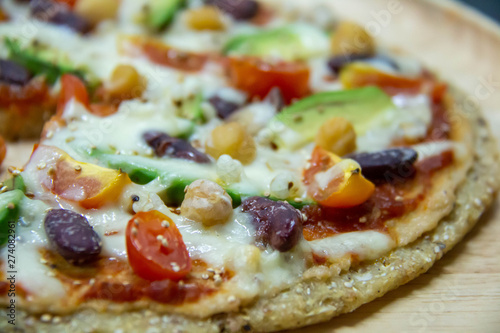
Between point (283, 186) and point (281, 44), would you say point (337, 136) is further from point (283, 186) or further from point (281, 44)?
point (281, 44)

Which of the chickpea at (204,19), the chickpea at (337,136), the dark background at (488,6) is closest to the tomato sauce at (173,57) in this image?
the chickpea at (204,19)

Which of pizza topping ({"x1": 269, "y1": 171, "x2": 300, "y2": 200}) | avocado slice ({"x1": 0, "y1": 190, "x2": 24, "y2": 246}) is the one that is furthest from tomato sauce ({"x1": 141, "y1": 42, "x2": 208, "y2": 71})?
avocado slice ({"x1": 0, "y1": 190, "x2": 24, "y2": 246})

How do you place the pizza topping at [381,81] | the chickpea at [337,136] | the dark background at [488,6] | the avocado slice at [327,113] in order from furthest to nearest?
the dark background at [488,6], the pizza topping at [381,81], the avocado slice at [327,113], the chickpea at [337,136]

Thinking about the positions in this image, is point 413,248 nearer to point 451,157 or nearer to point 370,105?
point 451,157

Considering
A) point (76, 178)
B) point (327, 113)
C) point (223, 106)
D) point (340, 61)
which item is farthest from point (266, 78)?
point (76, 178)

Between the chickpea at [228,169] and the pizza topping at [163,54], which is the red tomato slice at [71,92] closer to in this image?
the pizza topping at [163,54]

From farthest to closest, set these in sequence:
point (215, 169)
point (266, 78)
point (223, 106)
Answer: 1. point (266, 78)
2. point (223, 106)
3. point (215, 169)

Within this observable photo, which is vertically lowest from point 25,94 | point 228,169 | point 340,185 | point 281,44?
point 25,94
